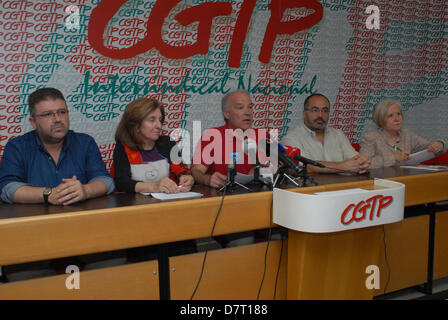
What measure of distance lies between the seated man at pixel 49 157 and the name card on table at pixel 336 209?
0.92 meters

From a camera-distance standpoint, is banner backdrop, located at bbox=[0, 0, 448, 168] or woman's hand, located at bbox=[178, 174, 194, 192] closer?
woman's hand, located at bbox=[178, 174, 194, 192]

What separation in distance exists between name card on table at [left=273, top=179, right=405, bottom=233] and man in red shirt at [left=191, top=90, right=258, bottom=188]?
663 millimetres

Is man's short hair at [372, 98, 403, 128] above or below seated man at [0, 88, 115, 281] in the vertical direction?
above

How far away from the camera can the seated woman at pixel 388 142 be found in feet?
10.6

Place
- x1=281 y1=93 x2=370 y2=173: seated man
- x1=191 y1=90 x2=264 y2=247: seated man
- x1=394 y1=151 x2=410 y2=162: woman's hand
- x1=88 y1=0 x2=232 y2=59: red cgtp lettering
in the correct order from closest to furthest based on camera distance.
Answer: x1=191 y1=90 x2=264 y2=247: seated man → x1=88 y1=0 x2=232 y2=59: red cgtp lettering → x1=281 y1=93 x2=370 y2=173: seated man → x1=394 y1=151 x2=410 y2=162: woman's hand

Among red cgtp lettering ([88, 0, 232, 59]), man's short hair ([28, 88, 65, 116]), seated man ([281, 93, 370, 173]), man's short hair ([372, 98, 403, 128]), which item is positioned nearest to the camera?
man's short hair ([28, 88, 65, 116])

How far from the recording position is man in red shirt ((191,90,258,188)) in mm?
2613

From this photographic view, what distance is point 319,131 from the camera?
3189mm

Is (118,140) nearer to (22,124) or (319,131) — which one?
(22,124)

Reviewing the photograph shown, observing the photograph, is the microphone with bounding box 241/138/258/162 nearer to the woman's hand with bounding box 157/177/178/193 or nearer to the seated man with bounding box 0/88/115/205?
the woman's hand with bounding box 157/177/178/193

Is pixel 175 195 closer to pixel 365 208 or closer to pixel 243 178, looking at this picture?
pixel 243 178

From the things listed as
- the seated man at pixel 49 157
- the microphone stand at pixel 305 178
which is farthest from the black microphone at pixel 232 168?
the seated man at pixel 49 157

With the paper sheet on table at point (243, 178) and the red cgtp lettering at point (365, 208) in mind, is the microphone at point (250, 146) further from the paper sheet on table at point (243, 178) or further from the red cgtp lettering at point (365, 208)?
the red cgtp lettering at point (365, 208)

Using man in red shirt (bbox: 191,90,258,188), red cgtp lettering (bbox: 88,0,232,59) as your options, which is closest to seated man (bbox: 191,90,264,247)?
man in red shirt (bbox: 191,90,258,188)
